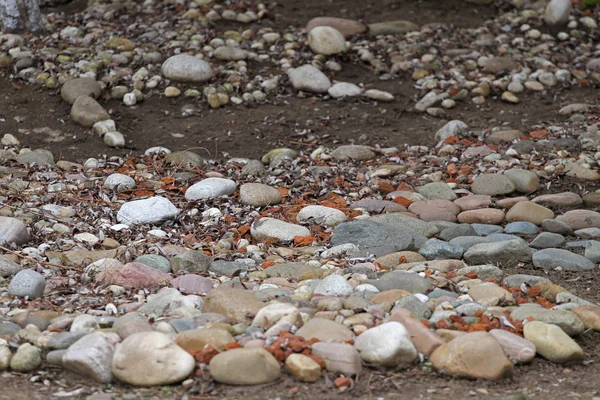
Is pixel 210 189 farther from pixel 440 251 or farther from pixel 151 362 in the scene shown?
pixel 151 362

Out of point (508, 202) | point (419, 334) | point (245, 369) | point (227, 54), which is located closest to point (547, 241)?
point (508, 202)

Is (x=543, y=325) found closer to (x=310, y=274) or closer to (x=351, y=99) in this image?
(x=310, y=274)

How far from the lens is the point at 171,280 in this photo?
4031mm

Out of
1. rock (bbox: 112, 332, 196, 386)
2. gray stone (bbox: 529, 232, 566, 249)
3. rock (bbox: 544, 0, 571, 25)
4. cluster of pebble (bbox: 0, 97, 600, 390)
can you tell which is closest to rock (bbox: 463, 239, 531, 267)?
Answer: cluster of pebble (bbox: 0, 97, 600, 390)

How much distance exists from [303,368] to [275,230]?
181cm

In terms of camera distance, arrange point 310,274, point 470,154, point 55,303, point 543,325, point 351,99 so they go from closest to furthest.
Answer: point 543,325 → point 55,303 → point 310,274 → point 470,154 → point 351,99

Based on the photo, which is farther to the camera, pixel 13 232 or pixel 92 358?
pixel 13 232

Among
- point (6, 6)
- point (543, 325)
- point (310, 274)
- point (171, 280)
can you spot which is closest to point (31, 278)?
point (171, 280)

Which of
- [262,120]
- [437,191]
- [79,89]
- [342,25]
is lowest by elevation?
[262,120]

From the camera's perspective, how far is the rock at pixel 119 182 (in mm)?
5504

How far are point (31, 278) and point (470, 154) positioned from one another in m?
3.74

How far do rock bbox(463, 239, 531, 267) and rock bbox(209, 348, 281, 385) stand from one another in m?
1.80

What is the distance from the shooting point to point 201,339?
10.8 ft

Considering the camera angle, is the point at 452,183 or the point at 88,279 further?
the point at 452,183
